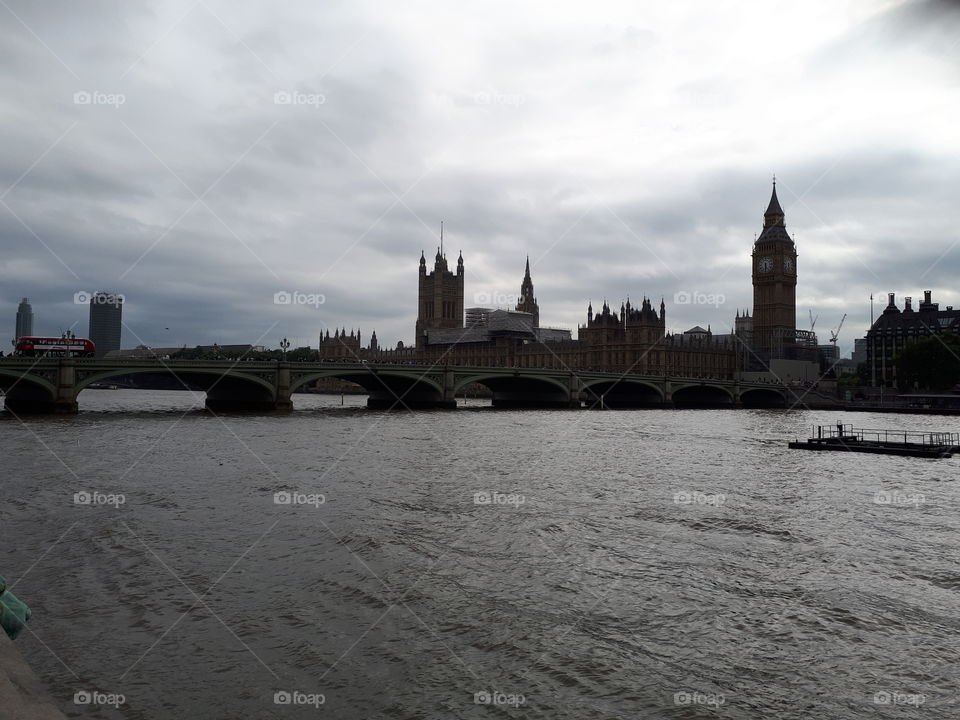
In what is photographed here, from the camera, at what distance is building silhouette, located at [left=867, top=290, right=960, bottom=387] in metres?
142

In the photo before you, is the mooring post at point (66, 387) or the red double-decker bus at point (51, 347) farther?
the red double-decker bus at point (51, 347)

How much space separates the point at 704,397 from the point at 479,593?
345 ft

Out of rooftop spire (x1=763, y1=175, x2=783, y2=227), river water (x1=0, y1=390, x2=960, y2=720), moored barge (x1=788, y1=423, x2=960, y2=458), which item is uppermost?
rooftop spire (x1=763, y1=175, x2=783, y2=227)

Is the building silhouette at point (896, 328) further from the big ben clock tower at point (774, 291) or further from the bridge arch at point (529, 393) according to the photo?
the bridge arch at point (529, 393)

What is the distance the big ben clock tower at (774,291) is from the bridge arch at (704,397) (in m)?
58.9

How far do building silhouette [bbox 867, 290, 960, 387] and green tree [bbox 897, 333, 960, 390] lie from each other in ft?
116

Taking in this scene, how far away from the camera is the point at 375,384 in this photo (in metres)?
78.5

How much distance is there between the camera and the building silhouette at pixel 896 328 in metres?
142

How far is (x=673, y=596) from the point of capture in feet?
40.0

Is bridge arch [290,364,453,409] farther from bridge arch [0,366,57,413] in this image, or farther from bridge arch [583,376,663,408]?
bridge arch [583,376,663,408]

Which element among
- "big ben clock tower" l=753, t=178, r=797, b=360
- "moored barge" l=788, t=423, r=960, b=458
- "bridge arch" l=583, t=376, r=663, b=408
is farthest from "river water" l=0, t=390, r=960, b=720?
"big ben clock tower" l=753, t=178, r=797, b=360

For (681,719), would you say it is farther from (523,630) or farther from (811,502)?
(811,502)

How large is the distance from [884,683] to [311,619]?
25.6 feet

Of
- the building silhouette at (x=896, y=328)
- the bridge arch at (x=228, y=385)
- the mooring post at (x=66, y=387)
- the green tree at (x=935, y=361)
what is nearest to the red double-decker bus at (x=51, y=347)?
the bridge arch at (x=228, y=385)
